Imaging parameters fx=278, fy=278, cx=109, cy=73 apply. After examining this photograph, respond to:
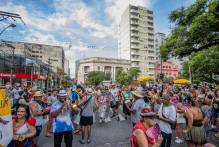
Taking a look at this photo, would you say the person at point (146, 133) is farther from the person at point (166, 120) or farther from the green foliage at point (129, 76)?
the green foliage at point (129, 76)

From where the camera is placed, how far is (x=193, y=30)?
47.8ft

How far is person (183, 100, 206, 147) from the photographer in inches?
219

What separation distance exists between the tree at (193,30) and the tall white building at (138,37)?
101m

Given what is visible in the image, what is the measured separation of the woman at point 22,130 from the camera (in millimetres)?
4535

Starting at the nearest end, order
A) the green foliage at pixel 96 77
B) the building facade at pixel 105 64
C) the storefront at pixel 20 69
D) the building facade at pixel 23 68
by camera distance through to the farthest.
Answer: the building facade at pixel 23 68, the storefront at pixel 20 69, the green foliage at pixel 96 77, the building facade at pixel 105 64

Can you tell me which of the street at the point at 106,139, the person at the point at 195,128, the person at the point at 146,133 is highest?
the person at the point at 146,133

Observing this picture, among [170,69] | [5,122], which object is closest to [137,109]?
[5,122]

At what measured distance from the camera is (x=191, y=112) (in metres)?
5.77

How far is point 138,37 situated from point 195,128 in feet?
383

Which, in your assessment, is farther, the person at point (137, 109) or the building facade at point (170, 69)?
the building facade at point (170, 69)

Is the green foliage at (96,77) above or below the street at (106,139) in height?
above

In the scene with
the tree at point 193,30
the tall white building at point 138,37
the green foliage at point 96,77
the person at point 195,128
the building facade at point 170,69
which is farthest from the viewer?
the building facade at point 170,69

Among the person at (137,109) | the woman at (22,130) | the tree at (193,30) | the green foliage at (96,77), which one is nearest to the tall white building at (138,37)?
the green foliage at (96,77)

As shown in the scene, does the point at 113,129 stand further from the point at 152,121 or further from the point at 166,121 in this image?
the point at 152,121
